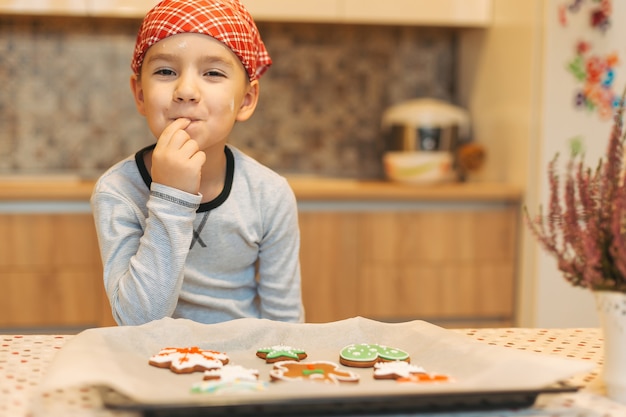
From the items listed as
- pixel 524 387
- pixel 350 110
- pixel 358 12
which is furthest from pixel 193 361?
pixel 350 110

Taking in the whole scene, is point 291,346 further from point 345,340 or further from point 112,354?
point 112,354

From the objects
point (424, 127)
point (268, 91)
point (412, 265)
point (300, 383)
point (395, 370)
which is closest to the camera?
point (300, 383)

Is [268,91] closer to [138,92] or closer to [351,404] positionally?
[138,92]

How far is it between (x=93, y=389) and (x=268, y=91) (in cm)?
218

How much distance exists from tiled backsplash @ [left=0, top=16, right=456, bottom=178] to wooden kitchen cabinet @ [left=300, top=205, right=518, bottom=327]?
583mm

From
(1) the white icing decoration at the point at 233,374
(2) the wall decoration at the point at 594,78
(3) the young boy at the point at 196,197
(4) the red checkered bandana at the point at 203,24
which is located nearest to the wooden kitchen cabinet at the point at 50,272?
(3) the young boy at the point at 196,197

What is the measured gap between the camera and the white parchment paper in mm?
660

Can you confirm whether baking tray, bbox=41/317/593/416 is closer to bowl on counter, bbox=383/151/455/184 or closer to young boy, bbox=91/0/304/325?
young boy, bbox=91/0/304/325

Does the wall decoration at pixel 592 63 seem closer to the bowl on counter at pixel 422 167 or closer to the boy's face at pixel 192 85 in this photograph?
the bowl on counter at pixel 422 167

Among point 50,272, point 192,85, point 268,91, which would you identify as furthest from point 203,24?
point 268,91

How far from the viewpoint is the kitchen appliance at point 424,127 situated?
2576 mm

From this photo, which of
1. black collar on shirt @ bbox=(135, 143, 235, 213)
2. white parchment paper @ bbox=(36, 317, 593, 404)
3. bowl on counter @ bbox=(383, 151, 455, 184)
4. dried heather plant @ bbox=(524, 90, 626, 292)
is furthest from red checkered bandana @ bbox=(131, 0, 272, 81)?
bowl on counter @ bbox=(383, 151, 455, 184)

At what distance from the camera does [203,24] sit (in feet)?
3.61

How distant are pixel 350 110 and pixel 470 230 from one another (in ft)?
2.41
